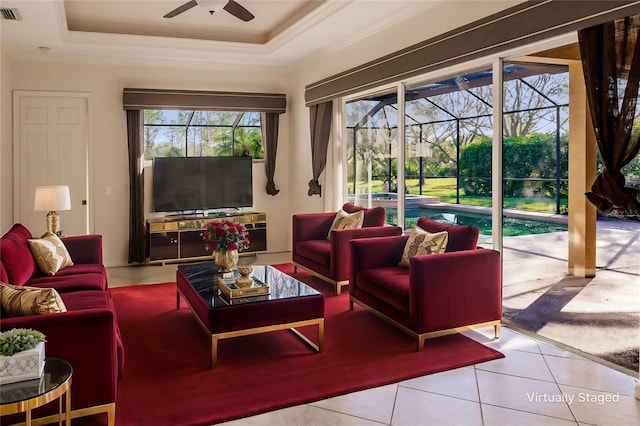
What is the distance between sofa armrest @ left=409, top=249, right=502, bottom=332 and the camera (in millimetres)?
3742

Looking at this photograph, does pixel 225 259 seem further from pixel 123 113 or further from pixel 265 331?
pixel 123 113

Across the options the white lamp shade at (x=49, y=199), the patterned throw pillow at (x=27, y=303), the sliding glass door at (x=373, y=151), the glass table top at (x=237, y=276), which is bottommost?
the glass table top at (x=237, y=276)

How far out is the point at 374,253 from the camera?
4.61 m

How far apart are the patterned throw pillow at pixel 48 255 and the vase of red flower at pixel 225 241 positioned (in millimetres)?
1337

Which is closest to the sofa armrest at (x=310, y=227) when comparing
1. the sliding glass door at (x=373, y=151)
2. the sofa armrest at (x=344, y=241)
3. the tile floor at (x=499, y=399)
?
the sliding glass door at (x=373, y=151)

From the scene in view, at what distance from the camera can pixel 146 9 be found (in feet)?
18.3

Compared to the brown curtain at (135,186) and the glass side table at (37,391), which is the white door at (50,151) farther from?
the glass side table at (37,391)

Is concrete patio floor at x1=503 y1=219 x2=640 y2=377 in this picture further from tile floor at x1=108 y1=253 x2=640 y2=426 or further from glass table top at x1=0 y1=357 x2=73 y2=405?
glass table top at x1=0 y1=357 x2=73 y2=405

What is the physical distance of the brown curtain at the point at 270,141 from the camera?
787 cm

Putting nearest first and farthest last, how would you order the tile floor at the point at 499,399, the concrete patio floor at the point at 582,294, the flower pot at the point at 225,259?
the tile floor at the point at 499,399, the concrete patio floor at the point at 582,294, the flower pot at the point at 225,259

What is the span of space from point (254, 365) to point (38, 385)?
1.60 meters

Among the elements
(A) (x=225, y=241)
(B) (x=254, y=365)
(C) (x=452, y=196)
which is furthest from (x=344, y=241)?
(B) (x=254, y=365)

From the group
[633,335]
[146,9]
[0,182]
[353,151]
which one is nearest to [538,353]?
[633,335]

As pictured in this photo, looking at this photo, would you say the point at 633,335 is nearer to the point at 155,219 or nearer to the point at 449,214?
the point at 449,214
